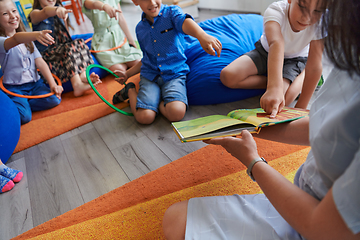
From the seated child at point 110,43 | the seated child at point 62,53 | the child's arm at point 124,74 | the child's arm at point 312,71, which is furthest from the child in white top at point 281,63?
the seated child at point 62,53

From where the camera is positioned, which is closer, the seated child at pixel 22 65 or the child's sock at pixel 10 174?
the child's sock at pixel 10 174

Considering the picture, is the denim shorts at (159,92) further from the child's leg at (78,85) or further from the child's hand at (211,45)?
the child's leg at (78,85)

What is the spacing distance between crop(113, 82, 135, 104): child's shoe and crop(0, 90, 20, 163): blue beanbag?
561 millimetres

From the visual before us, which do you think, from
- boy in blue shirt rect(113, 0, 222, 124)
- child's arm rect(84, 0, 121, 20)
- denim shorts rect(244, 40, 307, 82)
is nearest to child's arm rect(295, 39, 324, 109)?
denim shorts rect(244, 40, 307, 82)

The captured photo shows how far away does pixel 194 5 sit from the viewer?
3.53 metres

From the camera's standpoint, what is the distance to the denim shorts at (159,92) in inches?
52.2

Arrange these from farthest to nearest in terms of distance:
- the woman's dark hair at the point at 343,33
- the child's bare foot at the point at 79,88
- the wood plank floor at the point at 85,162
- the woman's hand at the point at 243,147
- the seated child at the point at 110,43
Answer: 1. the seated child at the point at 110,43
2. the child's bare foot at the point at 79,88
3. the wood plank floor at the point at 85,162
4. the woman's hand at the point at 243,147
5. the woman's dark hair at the point at 343,33

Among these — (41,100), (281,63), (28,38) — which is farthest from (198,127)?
(41,100)

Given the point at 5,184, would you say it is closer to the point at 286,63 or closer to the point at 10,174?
the point at 10,174

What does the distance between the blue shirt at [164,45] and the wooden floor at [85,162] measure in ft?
0.86

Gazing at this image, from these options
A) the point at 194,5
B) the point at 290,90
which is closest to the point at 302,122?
the point at 290,90

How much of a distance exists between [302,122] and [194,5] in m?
3.30

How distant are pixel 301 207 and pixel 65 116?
151 cm

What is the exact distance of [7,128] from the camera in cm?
124
